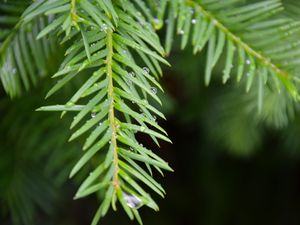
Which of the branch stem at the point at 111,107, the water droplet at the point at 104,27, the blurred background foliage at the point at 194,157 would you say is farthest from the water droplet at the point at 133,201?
the blurred background foliage at the point at 194,157

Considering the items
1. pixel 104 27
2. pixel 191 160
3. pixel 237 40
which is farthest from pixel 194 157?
pixel 104 27

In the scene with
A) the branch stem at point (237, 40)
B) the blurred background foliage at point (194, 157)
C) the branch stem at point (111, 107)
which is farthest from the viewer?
the blurred background foliage at point (194, 157)

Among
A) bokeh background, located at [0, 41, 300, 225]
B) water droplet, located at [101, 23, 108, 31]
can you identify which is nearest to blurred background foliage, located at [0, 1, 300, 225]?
bokeh background, located at [0, 41, 300, 225]

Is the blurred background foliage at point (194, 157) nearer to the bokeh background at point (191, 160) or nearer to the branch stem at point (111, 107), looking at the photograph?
the bokeh background at point (191, 160)

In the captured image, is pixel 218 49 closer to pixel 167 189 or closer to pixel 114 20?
pixel 114 20

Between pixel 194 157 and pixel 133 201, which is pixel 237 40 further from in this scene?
pixel 194 157

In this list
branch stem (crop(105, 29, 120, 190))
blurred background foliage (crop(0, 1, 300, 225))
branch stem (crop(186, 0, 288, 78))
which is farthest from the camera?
blurred background foliage (crop(0, 1, 300, 225))

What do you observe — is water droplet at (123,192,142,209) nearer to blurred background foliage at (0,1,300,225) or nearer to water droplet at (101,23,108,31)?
water droplet at (101,23,108,31)

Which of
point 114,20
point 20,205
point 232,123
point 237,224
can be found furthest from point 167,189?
point 114,20
